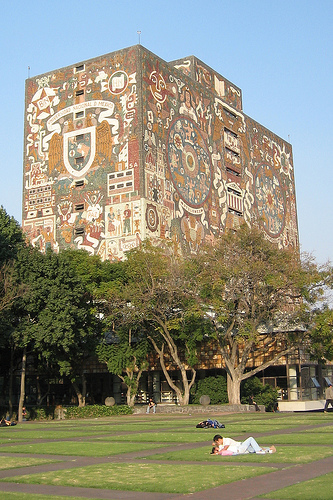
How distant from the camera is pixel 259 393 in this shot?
1711 inches

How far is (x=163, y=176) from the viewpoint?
2185 inches

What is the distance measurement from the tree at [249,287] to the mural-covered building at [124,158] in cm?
1425

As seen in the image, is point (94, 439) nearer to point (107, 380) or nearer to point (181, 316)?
point (181, 316)

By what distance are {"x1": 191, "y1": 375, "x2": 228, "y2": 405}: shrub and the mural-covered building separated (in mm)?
13511

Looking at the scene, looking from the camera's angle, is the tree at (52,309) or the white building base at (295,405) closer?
the tree at (52,309)

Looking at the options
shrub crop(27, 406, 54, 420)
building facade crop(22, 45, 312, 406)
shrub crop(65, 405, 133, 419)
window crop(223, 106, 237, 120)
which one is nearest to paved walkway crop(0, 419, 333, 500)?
shrub crop(65, 405, 133, 419)

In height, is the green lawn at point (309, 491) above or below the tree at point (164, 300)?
below

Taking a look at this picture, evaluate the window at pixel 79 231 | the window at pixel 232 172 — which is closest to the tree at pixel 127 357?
the window at pixel 79 231

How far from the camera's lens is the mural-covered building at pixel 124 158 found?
54031 millimetres

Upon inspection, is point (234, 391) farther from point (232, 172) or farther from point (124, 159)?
point (232, 172)

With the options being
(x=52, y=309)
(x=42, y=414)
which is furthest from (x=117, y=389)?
(x=52, y=309)

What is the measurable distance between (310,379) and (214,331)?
11.4m

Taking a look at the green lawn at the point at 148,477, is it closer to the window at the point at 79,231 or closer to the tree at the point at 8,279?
the tree at the point at 8,279

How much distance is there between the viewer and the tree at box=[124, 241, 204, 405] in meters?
39.8
